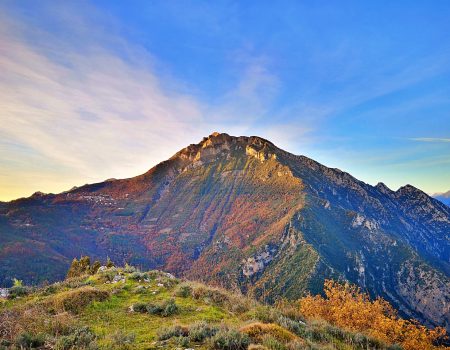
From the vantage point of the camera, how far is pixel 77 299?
12.6 meters

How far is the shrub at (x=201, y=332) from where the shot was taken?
873 centimetres

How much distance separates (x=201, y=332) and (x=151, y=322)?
3.10m

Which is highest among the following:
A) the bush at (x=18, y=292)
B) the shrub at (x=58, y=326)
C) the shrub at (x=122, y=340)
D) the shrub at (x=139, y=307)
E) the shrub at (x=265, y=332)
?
the shrub at (x=265, y=332)

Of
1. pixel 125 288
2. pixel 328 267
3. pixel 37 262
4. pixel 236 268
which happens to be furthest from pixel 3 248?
pixel 125 288

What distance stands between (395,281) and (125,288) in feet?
723

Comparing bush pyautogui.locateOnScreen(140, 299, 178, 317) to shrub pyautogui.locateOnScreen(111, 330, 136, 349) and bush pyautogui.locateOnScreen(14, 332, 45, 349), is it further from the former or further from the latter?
bush pyautogui.locateOnScreen(14, 332, 45, 349)

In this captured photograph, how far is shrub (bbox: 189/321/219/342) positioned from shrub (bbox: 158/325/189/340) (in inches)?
9.9

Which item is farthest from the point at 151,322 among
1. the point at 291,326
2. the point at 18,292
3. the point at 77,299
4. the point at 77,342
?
the point at 18,292

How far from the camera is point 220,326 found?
9.49 meters

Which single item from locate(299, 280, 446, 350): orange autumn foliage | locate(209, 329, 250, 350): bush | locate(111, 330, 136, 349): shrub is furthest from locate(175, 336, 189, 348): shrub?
locate(299, 280, 446, 350): orange autumn foliage

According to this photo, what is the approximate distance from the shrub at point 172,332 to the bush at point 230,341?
109cm

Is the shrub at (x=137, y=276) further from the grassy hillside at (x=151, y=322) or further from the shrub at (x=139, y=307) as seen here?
the shrub at (x=139, y=307)

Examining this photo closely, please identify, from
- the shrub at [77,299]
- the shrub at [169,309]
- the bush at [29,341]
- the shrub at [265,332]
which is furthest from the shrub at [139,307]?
the shrub at [265,332]

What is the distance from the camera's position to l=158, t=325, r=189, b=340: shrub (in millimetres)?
8883
